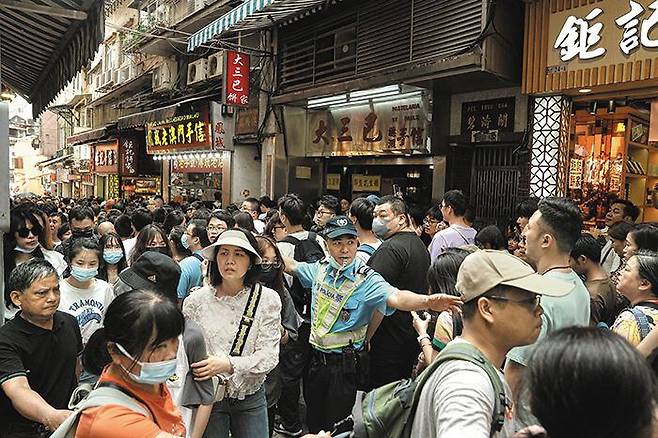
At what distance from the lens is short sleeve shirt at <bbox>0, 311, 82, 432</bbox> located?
2805mm

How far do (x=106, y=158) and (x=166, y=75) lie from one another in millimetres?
6313

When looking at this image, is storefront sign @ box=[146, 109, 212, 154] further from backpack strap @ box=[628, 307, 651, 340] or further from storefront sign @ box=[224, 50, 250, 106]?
backpack strap @ box=[628, 307, 651, 340]

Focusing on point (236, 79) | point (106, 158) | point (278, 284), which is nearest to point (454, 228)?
point (278, 284)

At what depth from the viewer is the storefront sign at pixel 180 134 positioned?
1482 cm

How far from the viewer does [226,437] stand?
131 inches

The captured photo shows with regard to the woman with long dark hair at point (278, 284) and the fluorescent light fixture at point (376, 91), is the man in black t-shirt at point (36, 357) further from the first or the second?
the fluorescent light fixture at point (376, 91)

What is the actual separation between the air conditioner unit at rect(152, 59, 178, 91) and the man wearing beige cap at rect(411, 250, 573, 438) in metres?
18.9

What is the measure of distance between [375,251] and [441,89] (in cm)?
543

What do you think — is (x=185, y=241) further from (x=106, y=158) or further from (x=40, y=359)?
(x=106, y=158)

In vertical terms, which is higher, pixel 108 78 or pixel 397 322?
pixel 108 78

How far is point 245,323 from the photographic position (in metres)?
3.32

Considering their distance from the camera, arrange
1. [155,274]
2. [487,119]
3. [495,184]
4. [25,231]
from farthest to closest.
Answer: [495,184] < [487,119] < [25,231] < [155,274]

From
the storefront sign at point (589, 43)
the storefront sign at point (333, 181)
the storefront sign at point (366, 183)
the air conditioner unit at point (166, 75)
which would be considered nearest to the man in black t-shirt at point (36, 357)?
the storefront sign at point (589, 43)

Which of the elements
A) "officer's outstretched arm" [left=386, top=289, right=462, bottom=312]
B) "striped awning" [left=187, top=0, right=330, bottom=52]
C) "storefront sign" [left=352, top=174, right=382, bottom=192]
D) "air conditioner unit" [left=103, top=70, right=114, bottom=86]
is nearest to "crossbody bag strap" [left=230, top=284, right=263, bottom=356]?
"officer's outstretched arm" [left=386, top=289, right=462, bottom=312]
